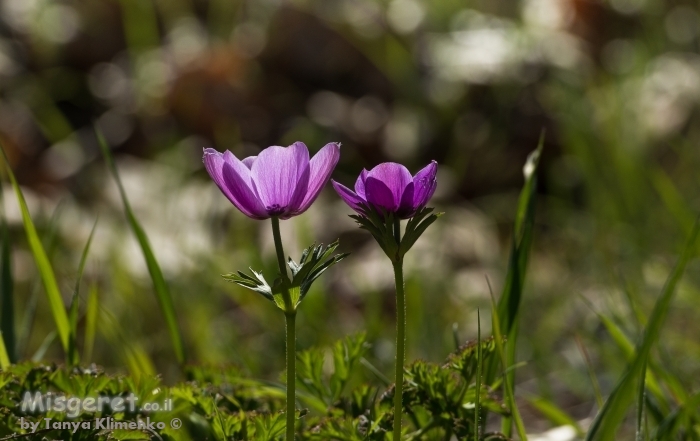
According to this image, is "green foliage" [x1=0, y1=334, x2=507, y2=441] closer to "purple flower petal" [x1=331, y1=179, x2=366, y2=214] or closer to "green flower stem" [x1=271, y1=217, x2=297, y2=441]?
"green flower stem" [x1=271, y1=217, x2=297, y2=441]

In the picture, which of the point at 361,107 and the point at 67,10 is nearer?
the point at 361,107

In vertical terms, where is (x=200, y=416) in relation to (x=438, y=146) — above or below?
below

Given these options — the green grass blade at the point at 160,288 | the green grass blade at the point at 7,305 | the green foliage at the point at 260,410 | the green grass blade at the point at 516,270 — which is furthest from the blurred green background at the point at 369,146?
the green foliage at the point at 260,410

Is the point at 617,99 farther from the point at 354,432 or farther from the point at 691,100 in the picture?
the point at 354,432

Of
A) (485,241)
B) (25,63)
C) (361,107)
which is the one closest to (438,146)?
(361,107)

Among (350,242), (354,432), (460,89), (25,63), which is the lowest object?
(354,432)

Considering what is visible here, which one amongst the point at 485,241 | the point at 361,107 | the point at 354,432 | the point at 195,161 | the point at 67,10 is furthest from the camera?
the point at 67,10

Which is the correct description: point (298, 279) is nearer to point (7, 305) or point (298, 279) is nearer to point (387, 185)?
point (387, 185)
